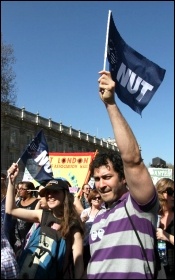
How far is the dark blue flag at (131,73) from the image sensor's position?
3314 millimetres

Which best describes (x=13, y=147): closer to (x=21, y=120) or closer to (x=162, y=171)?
(x=21, y=120)

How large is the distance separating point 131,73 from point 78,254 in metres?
1.60

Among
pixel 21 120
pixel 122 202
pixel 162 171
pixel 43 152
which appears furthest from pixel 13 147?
pixel 122 202

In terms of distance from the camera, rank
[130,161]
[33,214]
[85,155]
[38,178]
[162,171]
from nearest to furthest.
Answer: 1. [130,161]
2. [33,214]
3. [38,178]
4. [85,155]
5. [162,171]

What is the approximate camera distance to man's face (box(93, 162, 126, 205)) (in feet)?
7.49

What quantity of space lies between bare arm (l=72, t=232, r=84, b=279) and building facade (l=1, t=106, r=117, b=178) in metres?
46.5

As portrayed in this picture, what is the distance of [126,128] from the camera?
6.48ft

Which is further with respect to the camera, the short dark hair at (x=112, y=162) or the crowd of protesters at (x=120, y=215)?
the short dark hair at (x=112, y=162)

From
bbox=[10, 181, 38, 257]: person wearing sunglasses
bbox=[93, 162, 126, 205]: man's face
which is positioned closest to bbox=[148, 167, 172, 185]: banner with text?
bbox=[10, 181, 38, 257]: person wearing sunglasses

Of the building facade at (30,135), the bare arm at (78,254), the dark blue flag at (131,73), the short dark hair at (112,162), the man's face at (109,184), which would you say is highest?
the building facade at (30,135)

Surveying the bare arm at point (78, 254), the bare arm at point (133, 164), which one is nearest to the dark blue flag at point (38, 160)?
the bare arm at point (78, 254)

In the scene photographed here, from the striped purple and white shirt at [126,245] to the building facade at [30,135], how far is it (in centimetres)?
4751

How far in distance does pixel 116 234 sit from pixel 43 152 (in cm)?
407

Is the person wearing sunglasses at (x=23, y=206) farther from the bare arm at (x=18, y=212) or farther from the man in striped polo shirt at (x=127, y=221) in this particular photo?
the man in striped polo shirt at (x=127, y=221)
